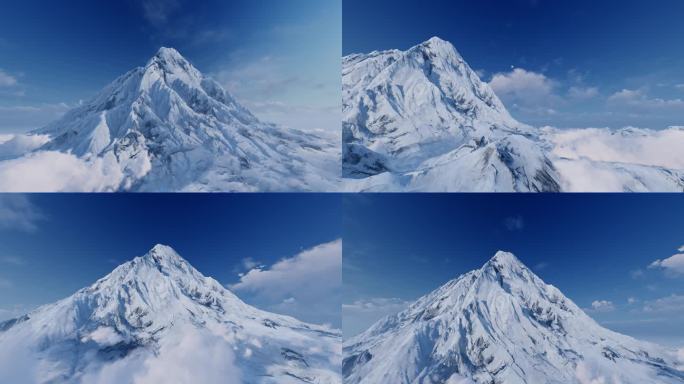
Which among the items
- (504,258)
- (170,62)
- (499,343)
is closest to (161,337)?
(170,62)

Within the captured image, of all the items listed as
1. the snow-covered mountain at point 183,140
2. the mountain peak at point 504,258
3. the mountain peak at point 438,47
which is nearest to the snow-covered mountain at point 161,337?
the snow-covered mountain at point 183,140

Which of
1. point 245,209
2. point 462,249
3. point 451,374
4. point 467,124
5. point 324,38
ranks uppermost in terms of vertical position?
point 324,38

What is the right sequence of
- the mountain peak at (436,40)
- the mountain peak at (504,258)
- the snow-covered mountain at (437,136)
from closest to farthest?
the snow-covered mountain at (437,136) < the mountain peak at (436,40) < the mountain peak at (504,258)

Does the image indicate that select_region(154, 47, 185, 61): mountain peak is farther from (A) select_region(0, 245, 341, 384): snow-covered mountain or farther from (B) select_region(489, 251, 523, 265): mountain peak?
(B) select_region(489, 251, 523, 265): mountain peak

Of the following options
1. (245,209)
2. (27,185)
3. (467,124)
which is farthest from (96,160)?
(467,124)

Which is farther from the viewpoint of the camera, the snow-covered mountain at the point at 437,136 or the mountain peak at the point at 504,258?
the mountain peak at the point at 504,258

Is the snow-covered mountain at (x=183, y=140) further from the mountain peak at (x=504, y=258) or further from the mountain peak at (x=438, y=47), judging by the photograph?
the mountain peak at (x=504, y=258)

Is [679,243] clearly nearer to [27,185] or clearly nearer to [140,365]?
[140,365]

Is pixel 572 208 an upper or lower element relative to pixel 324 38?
lower
